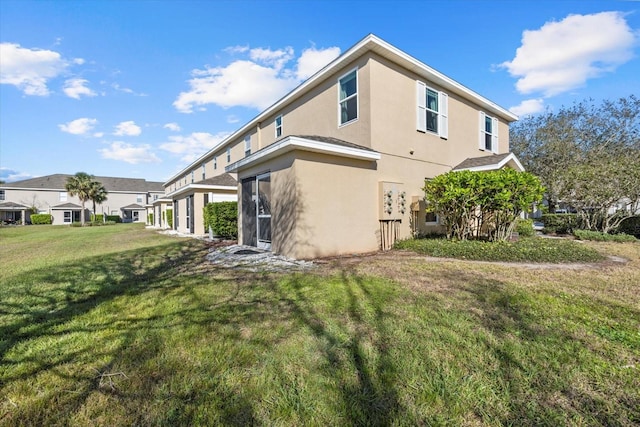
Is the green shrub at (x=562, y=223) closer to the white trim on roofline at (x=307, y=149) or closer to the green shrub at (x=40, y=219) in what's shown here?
the white trim on roofline at (x=307, y=149)

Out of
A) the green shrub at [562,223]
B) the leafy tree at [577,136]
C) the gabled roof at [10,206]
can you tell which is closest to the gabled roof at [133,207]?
Result: the gabled roof at [10,206]

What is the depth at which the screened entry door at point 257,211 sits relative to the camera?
9055 mm

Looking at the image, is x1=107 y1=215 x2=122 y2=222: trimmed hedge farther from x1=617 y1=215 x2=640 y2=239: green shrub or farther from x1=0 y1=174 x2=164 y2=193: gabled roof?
x1=617 y1=215 x2=640 y2=239: green shrub

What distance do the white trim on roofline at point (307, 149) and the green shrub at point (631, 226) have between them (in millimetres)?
13383

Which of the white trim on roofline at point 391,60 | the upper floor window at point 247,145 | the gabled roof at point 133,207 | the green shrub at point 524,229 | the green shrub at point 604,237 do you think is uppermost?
the white trim on roofline at point 391,60

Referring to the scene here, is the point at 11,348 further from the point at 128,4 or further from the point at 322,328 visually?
the point at 128,4

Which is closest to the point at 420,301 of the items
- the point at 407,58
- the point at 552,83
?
the point at 407,58

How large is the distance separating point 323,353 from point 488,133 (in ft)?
47.3

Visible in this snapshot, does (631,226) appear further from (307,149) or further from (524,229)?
(307,149)

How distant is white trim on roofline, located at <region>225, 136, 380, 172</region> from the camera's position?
709 cm

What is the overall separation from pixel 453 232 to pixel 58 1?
42.9 ft

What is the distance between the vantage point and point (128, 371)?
229 centimetres

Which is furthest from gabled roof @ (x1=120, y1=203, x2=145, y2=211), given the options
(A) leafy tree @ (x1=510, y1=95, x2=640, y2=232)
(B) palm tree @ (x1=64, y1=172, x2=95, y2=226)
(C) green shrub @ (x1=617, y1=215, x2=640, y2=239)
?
(C) green shrub @ (x1=617, y1=215, x2=640, y2=239)

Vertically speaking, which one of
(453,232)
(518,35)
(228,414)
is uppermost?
(518,35)
